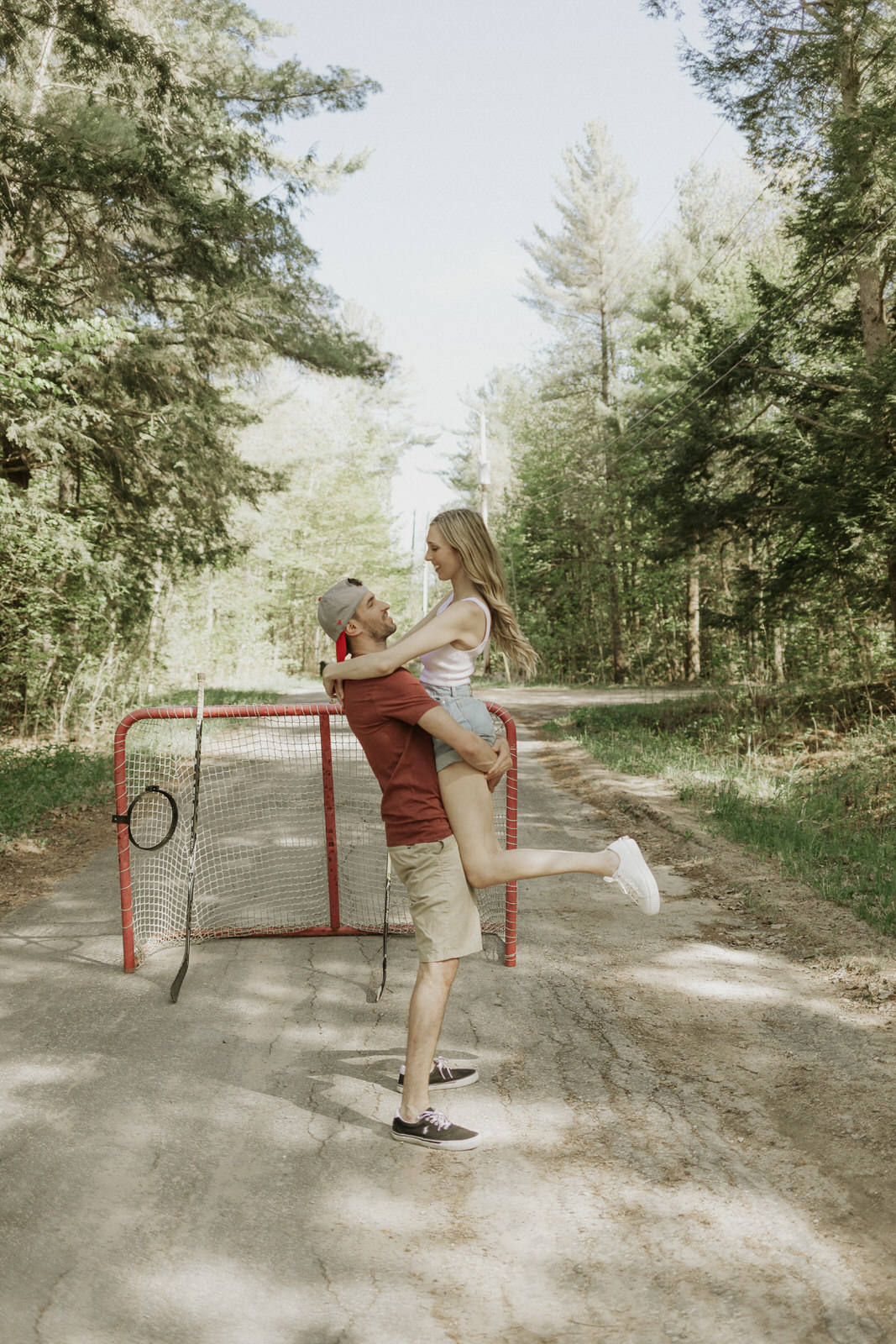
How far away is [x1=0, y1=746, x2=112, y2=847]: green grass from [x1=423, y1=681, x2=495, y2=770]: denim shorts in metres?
5.41

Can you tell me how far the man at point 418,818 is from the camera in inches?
127

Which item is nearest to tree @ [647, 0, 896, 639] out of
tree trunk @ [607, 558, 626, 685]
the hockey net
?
the hockey net

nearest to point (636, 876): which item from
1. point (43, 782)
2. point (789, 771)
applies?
point (789, 771)

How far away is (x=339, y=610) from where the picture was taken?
3.37 meters

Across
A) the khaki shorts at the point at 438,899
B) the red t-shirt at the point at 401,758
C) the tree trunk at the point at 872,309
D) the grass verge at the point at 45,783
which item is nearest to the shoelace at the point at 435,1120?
the khaki shorts at the point at 438,899

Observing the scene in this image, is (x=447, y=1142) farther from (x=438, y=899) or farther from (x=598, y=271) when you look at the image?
(x=598, y=271)

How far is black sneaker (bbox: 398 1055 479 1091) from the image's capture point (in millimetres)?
3615

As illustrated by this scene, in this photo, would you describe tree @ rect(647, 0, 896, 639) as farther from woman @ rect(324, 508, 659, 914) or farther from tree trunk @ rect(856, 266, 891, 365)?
woman @ rect(324, 508, 659, 914)

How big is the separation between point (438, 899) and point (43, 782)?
23.9ft

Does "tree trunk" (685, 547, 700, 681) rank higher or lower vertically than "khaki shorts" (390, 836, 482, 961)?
higher

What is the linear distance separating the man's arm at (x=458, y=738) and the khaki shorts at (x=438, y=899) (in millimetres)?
310

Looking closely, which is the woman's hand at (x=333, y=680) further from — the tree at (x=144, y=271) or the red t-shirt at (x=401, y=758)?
the tree at (x=144, y=271)

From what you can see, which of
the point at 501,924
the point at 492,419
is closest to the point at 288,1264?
the point at 501,924

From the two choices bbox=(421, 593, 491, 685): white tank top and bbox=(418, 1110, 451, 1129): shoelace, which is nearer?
bbox=(418, 1110, 451, 1129): shoelace
